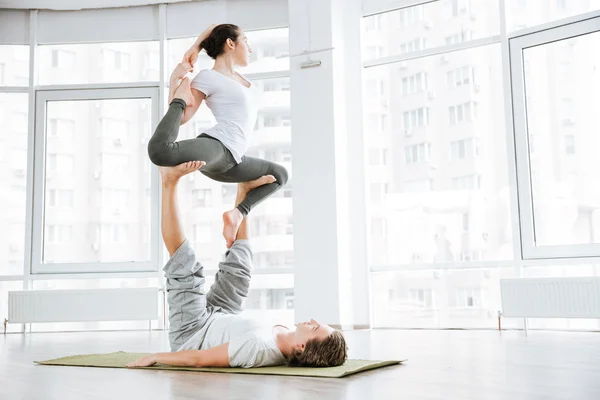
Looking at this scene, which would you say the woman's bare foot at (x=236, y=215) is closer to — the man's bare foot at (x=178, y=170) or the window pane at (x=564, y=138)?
the man's bare foot at (x=178, y=170)

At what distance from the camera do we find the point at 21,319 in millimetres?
6691

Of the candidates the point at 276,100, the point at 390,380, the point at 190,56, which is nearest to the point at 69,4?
the point at 276,100

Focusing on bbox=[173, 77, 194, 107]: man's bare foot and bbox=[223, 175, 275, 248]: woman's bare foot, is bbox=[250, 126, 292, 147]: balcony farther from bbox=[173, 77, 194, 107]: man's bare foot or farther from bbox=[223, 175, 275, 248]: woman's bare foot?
bbox=[173, 77, 194, 107]: man's bare foot

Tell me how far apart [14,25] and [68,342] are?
3680mm

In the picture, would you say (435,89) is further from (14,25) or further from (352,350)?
(14,25)

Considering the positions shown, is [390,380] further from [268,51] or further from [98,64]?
[98,64]

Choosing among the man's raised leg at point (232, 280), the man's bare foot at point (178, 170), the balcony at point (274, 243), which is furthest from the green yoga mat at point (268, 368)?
the balcony at point (274, 243)

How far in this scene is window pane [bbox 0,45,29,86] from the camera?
284 inches

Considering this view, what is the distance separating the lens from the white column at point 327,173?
6133 millimetres

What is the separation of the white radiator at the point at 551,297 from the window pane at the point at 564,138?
1.50 ft

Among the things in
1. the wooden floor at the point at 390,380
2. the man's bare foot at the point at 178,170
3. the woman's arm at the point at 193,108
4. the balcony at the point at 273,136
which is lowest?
the wooden floor at the point at 390,380

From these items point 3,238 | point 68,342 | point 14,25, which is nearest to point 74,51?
point 14,25

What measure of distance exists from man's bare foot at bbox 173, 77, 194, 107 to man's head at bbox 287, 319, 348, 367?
3.86 feet

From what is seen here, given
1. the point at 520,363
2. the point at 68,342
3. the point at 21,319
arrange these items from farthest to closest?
1. the point at 21,319
2. the point at 68,342
3. the point at 520,363
